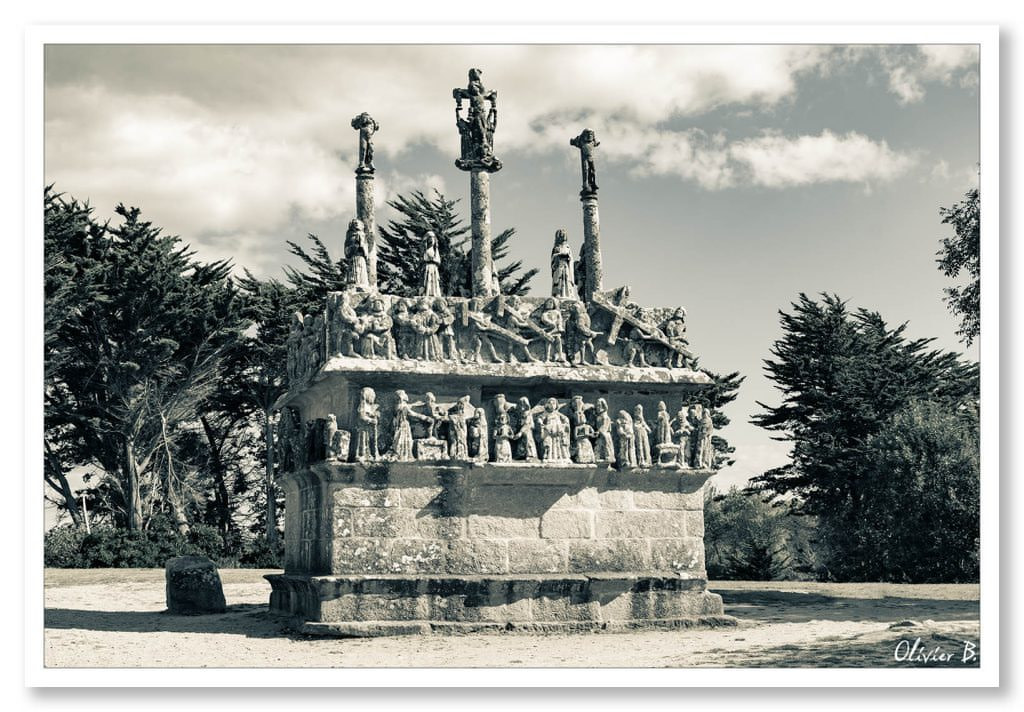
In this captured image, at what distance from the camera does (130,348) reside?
113 ft

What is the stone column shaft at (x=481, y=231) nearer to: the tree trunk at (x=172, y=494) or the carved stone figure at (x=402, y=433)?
the carved stone figure at (x=402, y=433)

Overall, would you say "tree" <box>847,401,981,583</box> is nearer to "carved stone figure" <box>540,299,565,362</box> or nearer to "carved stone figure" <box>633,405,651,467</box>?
"carved stone figure" <box>633,405,651,467</box>

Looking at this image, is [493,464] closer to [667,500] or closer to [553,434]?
[553,434]

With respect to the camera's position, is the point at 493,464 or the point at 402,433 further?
the point at 493,464

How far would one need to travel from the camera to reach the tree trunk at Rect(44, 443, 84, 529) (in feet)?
116

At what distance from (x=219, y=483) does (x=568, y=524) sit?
26.9 meters

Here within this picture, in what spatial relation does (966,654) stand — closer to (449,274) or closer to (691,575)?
(691,575)

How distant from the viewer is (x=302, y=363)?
18.3m

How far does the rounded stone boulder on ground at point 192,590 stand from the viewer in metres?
18.9

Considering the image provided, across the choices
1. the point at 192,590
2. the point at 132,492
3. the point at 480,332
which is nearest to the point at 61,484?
the point at 132,492

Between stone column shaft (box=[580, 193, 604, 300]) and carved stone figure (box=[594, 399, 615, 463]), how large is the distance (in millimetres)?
2306

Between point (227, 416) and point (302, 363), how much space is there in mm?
23596
